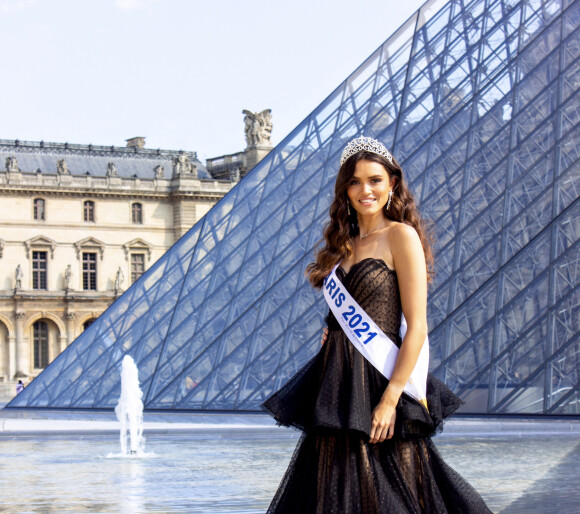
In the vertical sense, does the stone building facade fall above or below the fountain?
above

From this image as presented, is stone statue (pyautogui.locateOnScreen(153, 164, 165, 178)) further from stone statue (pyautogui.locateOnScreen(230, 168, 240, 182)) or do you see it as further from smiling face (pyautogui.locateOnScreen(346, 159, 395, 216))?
smiling face (pyautogui.locateOnScreen(346, 159, 395, 216))

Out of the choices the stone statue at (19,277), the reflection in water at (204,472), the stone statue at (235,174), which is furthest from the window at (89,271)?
the reflection in water at (204,472)

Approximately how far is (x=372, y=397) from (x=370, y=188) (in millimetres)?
608

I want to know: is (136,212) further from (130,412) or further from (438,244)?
(130,412)

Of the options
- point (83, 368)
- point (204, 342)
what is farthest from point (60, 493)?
point (83, 368)

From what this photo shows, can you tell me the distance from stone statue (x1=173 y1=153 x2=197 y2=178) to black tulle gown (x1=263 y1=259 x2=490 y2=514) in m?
53.6

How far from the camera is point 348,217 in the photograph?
3727mm

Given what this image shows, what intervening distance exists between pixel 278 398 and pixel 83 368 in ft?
53.3

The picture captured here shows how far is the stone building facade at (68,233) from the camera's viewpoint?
54094 millimetres

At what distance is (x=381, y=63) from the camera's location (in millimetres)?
19516

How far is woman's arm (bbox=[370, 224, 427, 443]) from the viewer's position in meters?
3.36

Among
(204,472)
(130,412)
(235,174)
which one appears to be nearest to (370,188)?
(204,472)

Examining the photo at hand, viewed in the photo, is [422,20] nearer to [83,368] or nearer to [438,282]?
[438,282]

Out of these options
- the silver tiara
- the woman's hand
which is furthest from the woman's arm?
the silver tiara
